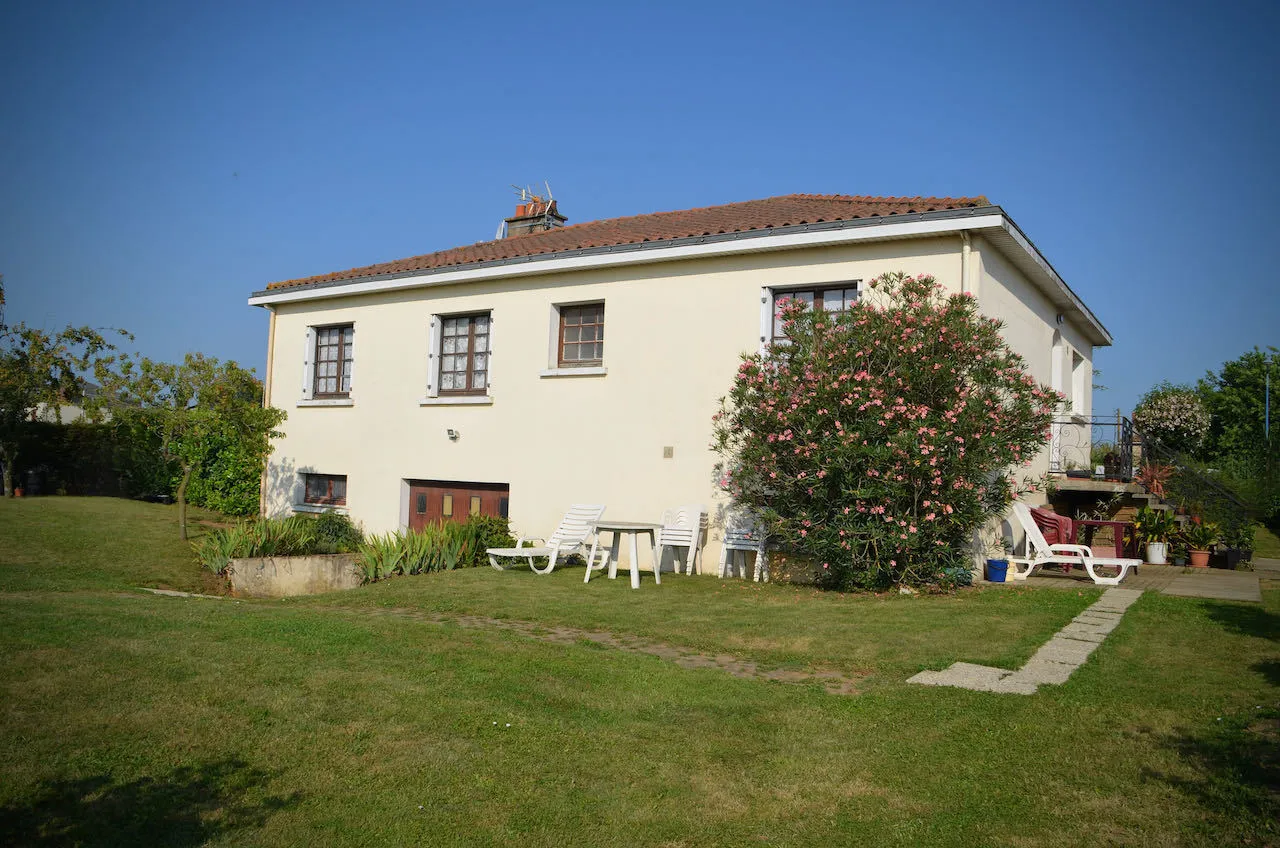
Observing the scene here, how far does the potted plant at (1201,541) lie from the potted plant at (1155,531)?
275 mm

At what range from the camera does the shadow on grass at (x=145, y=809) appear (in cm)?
390

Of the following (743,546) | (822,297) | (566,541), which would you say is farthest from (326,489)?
(822,297)

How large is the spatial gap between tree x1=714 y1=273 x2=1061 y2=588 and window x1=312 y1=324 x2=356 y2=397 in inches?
381

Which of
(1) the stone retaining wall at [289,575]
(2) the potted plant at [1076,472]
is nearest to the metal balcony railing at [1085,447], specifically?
(2) the potted plant at [1076,472]

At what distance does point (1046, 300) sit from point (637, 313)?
6948 mm

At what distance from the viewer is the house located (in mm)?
12789

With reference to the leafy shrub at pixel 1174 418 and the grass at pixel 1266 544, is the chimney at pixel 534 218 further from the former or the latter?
the leafy shrub at pixel 1174 418

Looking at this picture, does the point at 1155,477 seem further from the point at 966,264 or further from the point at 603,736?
the point at 603,736

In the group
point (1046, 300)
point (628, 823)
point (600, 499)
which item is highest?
point (1046, 300)

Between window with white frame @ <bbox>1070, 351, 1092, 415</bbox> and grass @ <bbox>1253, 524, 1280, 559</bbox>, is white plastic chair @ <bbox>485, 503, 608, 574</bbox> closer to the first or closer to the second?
window with white frame @ <bbox>1070, 351, 1092, 415</bbox>

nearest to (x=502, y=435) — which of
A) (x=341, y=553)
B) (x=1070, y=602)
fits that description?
(x=341, y=553)

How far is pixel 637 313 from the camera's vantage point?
47.1 ft

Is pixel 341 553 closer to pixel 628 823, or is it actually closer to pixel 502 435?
pixel 502 435

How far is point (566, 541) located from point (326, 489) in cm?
727
